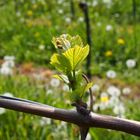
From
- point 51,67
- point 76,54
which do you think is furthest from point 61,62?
point 51,67

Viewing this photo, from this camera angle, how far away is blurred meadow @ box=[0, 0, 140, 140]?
9.84 ft

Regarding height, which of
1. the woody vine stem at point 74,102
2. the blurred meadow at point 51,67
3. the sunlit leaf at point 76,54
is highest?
the sunlit leaf at point 76,54

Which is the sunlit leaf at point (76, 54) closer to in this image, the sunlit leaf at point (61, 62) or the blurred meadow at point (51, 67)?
the sunlit leaf at point (61, 62)

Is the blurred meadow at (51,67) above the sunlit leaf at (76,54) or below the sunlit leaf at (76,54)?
below

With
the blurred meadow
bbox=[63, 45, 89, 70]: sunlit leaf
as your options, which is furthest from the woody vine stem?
the blurred meadow

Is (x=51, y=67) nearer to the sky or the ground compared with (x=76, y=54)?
nearer to the ground

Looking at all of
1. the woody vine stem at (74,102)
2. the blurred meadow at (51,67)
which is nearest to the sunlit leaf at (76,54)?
the woody vine stem at (74,102)

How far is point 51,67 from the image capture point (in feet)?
20.0

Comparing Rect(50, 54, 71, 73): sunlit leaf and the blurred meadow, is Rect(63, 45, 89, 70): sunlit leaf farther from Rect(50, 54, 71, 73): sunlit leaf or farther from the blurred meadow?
the blurred meadow

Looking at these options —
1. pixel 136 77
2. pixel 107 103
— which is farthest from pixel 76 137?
pixel 136 77

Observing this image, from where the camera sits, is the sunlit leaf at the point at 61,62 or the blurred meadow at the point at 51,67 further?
the blurred meadow at the point at 51,67

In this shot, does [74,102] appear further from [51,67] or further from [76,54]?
[51,67]

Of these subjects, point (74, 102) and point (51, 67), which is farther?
point (51, 67)

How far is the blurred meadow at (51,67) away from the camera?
9.84 ft
